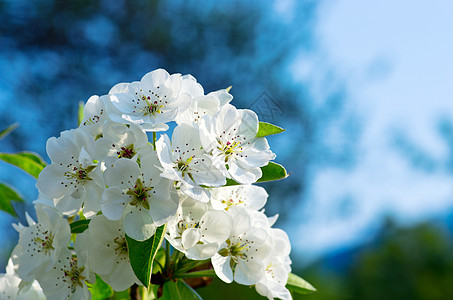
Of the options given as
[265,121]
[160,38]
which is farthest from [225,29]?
[265,121]

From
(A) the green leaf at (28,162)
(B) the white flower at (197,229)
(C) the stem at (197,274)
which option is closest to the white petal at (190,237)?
(B) the white flower at (197,229)

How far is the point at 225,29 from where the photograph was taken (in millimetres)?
7133

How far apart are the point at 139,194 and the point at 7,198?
2.18 feet

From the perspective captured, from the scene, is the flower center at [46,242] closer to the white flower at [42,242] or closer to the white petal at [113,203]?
the white flower at [42,242]

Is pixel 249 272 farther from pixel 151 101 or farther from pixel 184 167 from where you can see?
pixel 151 101

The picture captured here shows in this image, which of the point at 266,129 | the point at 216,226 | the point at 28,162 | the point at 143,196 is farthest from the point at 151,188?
the point at 28,162

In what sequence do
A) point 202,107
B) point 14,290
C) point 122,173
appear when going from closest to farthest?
point 122,173, point 202,107, point 14,290

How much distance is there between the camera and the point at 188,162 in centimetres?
65

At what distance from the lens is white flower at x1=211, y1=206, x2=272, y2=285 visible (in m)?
0.70

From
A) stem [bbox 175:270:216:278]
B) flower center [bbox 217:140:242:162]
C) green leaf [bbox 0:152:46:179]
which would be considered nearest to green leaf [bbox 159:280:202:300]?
stem [bbox 175:270:216:278]

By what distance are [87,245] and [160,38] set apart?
6.41m

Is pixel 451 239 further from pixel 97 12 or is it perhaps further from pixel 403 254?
pixel 97 12

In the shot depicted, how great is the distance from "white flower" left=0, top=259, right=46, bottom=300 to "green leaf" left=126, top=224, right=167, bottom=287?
1.08 ft

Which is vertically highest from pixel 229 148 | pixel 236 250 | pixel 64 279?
pixel 229 148
